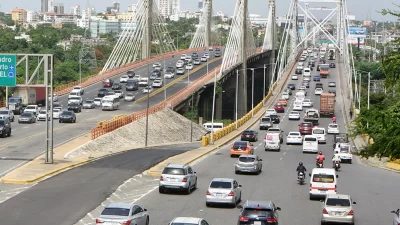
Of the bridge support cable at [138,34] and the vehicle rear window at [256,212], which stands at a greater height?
the bridge support cable at [138,34]

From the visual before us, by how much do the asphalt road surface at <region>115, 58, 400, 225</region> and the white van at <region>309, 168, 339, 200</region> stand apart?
1.58 ft

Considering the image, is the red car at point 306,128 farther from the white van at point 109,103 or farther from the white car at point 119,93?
the white car at point 119,93

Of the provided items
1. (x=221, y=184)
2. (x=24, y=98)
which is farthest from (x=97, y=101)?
(x=221, y=184)

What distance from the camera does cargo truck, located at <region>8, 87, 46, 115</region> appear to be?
281 ft

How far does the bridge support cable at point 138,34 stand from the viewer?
135m

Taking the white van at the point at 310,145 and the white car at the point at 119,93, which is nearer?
the white van at the point at 310,145

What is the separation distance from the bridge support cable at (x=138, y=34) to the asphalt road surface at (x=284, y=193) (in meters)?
74.9

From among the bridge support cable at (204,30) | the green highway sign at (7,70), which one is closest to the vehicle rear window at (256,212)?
the green highway sign at (7,70)

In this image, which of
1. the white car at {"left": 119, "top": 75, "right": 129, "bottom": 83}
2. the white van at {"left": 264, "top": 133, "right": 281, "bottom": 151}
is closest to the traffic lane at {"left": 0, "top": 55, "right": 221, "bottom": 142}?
the white car at {"left": 119, "top": 75, "right": 129, "bottom": 83}

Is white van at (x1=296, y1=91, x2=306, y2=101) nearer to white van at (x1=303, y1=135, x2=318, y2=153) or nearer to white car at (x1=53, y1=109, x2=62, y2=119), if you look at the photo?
white car at (x1=53, y1=109, x2=62, y2=119)

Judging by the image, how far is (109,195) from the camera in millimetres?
38312

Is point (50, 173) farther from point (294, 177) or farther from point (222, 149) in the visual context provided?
point (222, 149)

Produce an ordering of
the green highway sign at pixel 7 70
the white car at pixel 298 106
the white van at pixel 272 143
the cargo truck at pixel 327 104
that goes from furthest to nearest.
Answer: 1. the white car at pixel 298 106
2. the cargo truck at pixel 327 104
3. the white van at pixel 272 143
4. the green highway sign at pixel 7 70

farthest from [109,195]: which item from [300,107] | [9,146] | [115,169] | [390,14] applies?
[300,107]
